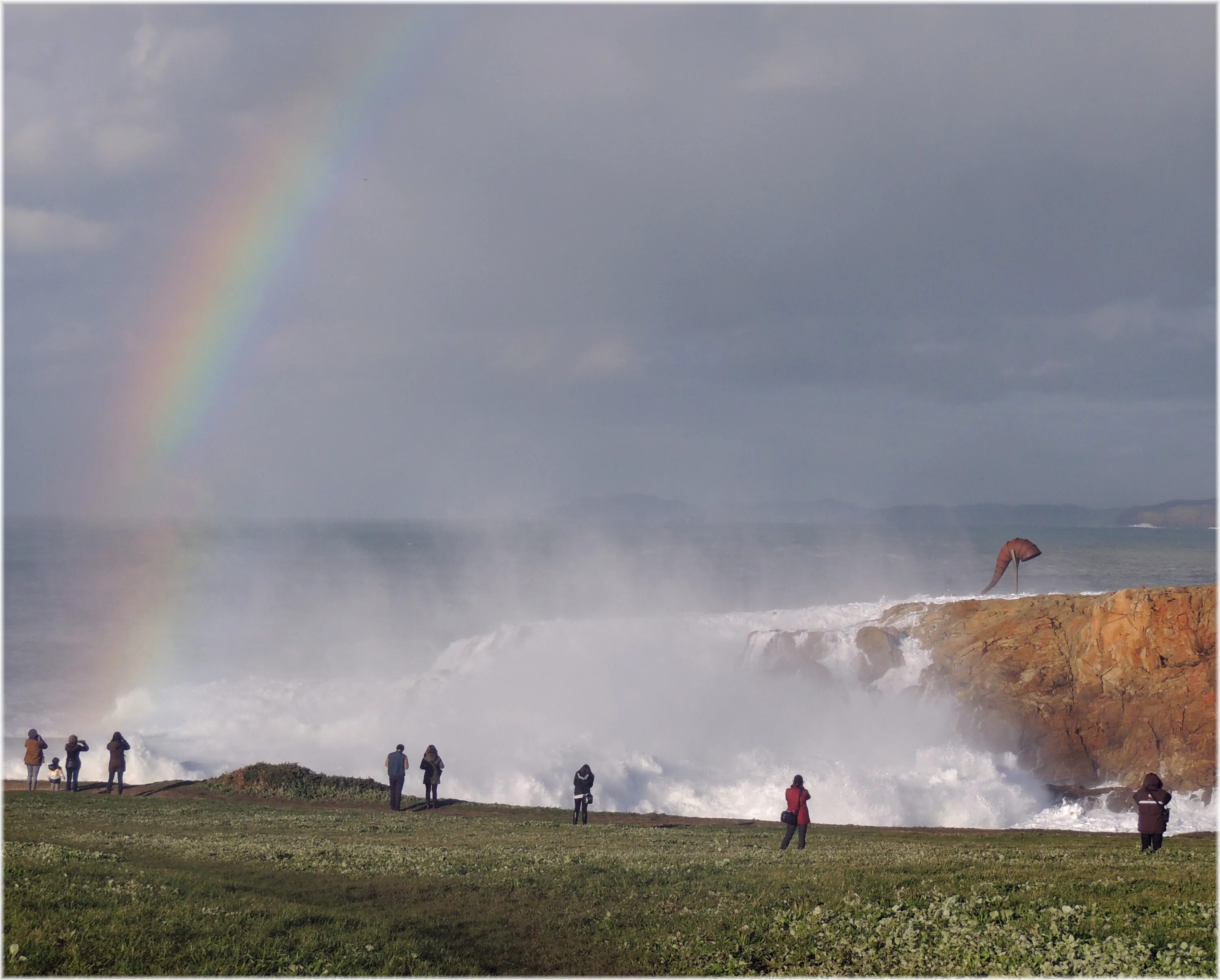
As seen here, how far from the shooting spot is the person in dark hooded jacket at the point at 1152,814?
16969 mm

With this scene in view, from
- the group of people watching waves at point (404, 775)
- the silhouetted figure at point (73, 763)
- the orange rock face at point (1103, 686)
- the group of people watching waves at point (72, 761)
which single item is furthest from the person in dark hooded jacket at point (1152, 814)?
the silhouetted figure at point (73, 763)

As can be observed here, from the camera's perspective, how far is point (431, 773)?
2577cm

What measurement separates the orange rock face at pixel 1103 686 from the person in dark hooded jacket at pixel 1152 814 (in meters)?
15.4

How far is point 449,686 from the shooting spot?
47.9 meters

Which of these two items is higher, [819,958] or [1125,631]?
[1125,631]

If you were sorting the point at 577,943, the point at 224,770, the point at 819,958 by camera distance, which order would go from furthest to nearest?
the point at 224,770, the point at 577,943, the point at 819,958

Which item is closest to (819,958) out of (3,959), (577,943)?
(577,943)

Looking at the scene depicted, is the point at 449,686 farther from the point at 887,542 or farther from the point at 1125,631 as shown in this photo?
the point at 887,542

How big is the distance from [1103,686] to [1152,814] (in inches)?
686

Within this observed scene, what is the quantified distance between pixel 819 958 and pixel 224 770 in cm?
3309

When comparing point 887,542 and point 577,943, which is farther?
point 887,542

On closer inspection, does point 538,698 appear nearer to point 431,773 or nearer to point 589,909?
point 431,773

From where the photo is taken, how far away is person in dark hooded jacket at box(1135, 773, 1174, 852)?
1697cm

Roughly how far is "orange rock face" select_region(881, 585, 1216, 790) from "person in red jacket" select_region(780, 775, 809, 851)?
17.9 m
